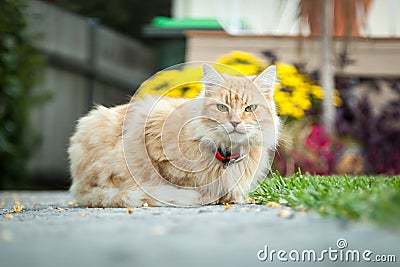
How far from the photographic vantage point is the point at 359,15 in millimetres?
8031

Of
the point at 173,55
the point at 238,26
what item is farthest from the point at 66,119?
the point at 238,26

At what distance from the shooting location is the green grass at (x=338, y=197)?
8.76ft

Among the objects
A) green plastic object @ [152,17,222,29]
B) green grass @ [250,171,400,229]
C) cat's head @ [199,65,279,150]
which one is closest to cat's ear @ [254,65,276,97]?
cat's head @ [199,65,279,150]

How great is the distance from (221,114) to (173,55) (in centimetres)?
677

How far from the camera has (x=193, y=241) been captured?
2.42 meters

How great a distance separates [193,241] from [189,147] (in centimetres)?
156

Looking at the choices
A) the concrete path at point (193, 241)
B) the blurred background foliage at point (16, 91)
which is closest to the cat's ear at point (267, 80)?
the concrete path at point (193, 241)

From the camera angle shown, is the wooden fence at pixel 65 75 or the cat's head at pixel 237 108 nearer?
the cat's head at pixel 237 108

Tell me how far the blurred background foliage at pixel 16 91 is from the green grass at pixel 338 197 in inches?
158

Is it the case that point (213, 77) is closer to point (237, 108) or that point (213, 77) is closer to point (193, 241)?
point (237, 108)

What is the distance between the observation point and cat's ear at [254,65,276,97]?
3.98 metres
